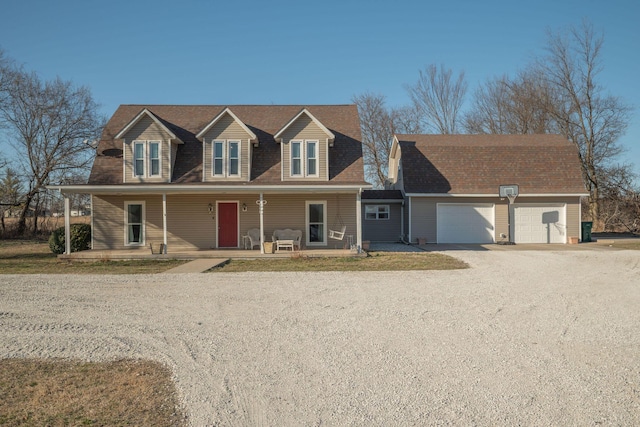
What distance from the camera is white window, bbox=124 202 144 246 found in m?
19.1

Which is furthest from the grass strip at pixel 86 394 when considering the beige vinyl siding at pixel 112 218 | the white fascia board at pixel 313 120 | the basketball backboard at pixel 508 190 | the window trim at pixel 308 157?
the basketball backboard at pixel 508 190

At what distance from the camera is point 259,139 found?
2006cm

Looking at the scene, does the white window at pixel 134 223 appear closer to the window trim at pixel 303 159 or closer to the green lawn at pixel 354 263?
the green lawn at pixel 354 263

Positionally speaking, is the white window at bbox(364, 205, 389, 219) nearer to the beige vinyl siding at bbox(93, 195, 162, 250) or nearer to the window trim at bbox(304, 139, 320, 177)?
the window trim at bbox(304, 139, 320, 177)

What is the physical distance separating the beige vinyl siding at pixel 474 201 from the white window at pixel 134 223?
1263cm

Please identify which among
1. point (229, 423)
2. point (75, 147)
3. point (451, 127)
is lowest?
point (229, 423)

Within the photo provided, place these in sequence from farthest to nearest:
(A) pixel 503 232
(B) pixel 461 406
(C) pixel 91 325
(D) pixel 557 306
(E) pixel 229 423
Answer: (A) pixel 503 232, (D) pixel 557 306, (C) pixel 91 325, (B) pixel 461 406, (E) pixel 229 423

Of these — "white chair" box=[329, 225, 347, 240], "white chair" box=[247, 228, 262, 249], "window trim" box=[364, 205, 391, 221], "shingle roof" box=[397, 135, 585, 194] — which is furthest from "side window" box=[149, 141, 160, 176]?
"shingle roof" box=[397, 135, 585, 194]

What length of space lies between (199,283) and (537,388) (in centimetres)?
834

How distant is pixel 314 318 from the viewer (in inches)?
289

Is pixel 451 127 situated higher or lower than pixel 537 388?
higher

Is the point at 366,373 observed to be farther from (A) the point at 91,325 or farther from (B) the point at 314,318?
(A) the point at 91,325

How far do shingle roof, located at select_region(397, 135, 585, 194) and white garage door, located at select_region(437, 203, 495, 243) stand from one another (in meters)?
0.94

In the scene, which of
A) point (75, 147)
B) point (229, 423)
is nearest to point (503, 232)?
point (229, 423)
